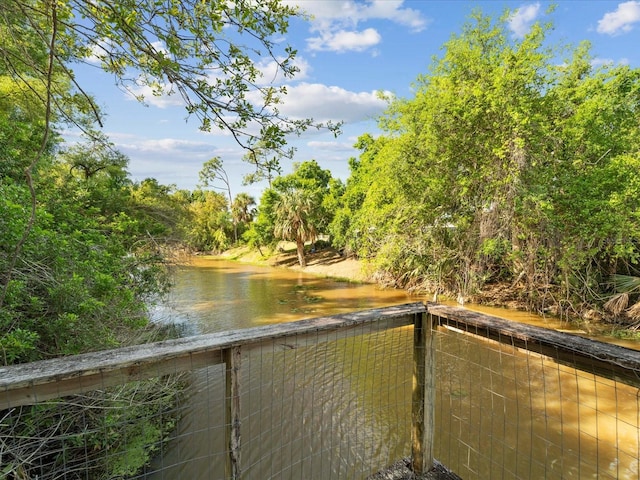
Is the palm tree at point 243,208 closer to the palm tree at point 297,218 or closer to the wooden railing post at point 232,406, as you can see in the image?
the palm tree at point 297,218

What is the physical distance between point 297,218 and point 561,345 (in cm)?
1838

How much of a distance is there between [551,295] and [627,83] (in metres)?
5.64

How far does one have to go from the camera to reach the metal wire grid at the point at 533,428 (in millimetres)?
3240

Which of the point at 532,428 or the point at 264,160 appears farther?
the point at 532,428

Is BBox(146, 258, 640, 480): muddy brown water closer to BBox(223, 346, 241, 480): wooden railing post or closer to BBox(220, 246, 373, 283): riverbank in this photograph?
BBox(223, 346, 241, 480): wooden railing post

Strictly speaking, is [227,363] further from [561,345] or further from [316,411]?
[316,411]

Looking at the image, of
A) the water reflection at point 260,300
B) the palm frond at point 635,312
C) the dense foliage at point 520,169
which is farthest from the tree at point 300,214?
the palm frond at point 635,312

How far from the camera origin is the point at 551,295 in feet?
27.7

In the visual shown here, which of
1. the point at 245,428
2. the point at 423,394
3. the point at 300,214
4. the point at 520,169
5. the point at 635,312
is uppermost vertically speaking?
the point at 520,169

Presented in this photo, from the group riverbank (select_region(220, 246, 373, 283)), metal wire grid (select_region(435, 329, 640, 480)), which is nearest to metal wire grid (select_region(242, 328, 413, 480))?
metal wire grid (select_region(435, 329, 640, 480))

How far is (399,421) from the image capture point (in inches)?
165

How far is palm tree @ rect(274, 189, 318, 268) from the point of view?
19.5 m

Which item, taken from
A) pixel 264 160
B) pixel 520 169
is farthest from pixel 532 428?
pixel 520 169

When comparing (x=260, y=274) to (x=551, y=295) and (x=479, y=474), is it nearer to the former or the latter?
(x=551, y=295)
